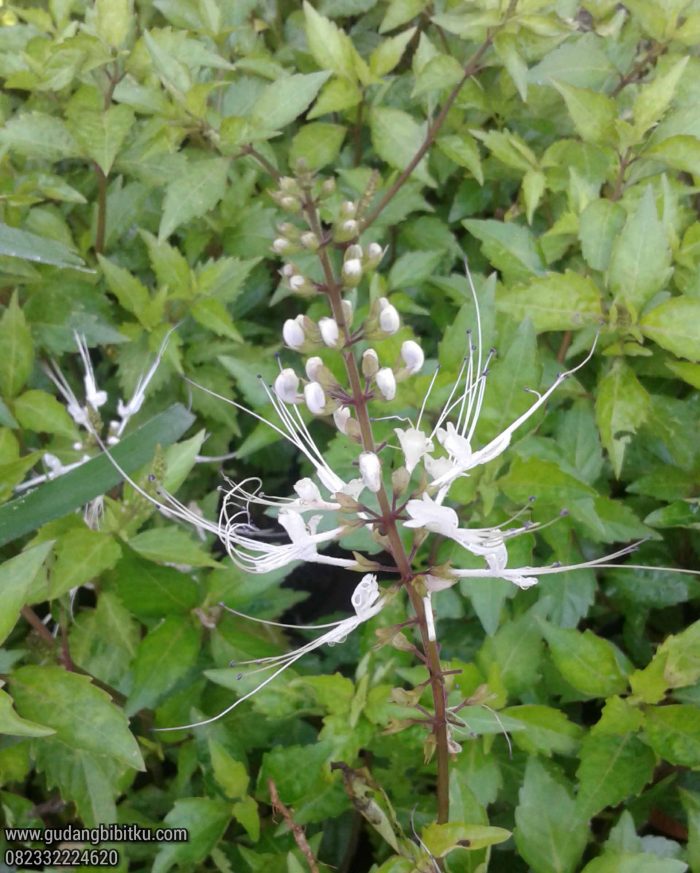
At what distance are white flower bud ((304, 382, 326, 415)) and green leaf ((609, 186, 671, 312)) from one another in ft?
2.40

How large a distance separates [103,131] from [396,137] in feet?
2.14

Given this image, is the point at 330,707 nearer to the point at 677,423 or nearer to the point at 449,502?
the point at 449,502

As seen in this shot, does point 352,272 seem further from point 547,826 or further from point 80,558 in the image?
point 547,826

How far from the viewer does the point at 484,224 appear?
170 cm

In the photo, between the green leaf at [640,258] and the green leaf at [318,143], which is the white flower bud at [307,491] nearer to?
the green leaf at [640,258]

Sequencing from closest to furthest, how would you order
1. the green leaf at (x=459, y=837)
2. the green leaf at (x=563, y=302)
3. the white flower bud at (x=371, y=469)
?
the white flower bud at (x=371, y=469), the green leaf at (x=459, y=837), the green leaf at (x=563, y=302)

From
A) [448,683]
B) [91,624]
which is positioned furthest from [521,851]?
[91,624]

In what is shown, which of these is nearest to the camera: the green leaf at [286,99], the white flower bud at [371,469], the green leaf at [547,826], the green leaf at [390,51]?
the white flower bud at [371,469]

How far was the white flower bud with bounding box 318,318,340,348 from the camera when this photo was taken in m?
0.98

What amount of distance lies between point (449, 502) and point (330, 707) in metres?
0.46

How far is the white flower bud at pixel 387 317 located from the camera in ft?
3.41

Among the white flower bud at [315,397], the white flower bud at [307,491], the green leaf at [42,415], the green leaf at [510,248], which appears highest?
the white flower bud at [315,397]

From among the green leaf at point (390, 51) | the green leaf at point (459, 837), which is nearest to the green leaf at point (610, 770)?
the green leaf at point (459, 837)

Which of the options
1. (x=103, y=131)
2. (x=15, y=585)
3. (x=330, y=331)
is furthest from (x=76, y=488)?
(x=103, y=131)
